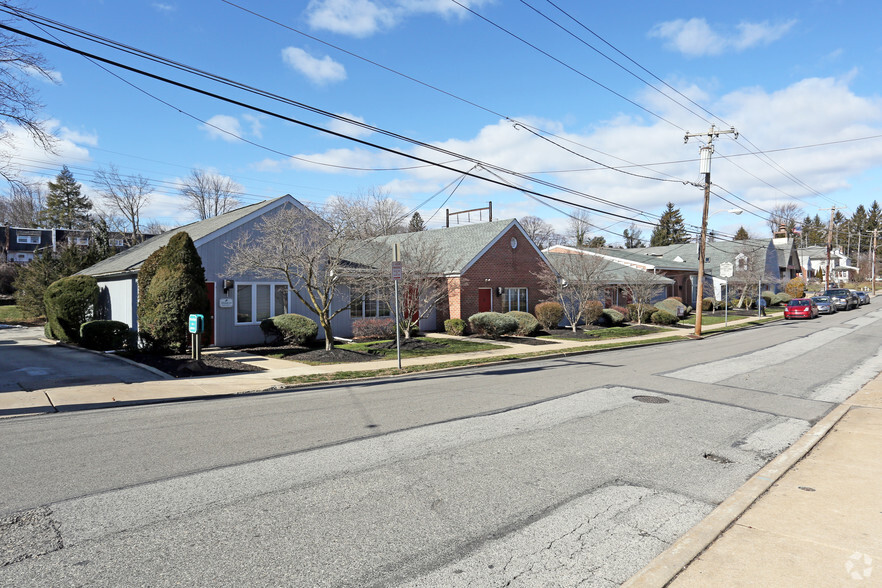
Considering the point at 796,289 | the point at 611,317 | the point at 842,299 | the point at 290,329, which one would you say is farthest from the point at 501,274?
the point at 796,289

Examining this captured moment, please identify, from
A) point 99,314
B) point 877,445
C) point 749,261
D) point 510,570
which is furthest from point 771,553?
point 749,261

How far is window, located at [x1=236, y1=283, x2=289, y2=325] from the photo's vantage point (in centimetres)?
1959

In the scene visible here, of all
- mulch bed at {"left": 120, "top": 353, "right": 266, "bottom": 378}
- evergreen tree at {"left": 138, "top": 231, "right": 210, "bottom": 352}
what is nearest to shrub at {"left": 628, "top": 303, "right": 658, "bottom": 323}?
mulch bed at {"left": 120, "top": 353, "right": 266, "bottom": 378}

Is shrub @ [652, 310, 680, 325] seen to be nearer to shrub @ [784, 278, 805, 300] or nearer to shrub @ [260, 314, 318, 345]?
shrub @ [260, 314, 318, 345]

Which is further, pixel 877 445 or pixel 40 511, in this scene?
pixel 877 445

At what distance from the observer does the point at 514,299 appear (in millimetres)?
28125

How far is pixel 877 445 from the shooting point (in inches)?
289

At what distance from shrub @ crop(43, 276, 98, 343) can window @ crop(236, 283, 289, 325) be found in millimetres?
5701

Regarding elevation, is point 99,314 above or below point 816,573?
above

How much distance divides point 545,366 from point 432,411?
725 cm

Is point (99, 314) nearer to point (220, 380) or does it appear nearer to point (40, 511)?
point (220, 380)

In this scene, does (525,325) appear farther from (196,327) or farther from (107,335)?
(107,335)

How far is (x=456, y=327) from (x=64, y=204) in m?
59.3

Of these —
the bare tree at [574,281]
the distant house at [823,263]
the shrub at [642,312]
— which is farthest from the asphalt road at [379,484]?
the distant house at [823,263]
